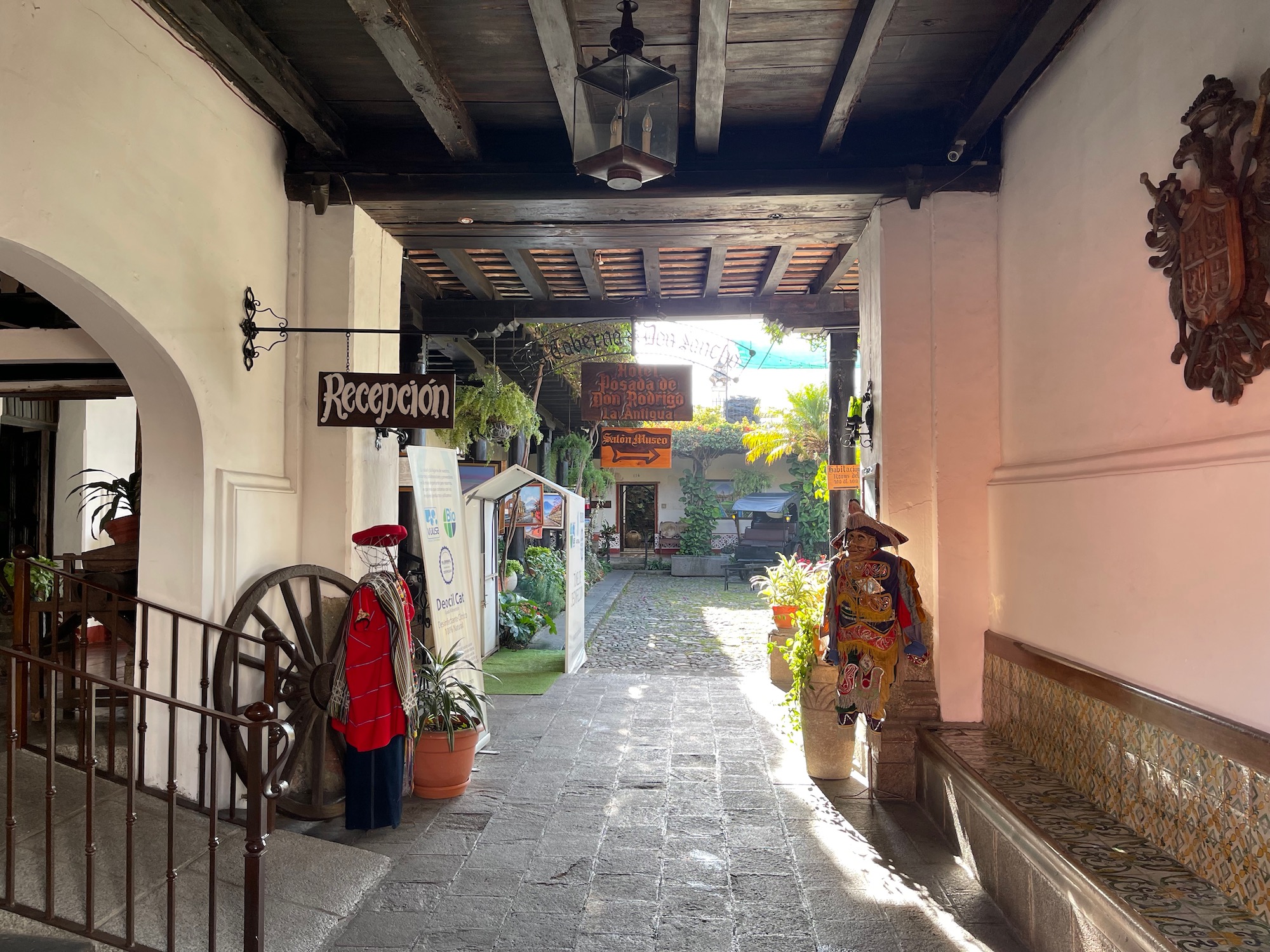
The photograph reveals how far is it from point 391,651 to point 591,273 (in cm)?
380

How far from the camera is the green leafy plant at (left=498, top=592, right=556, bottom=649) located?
9.96 metres

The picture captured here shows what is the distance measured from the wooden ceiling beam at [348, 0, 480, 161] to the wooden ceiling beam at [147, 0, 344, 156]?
54cm

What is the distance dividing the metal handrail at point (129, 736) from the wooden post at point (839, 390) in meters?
5.57

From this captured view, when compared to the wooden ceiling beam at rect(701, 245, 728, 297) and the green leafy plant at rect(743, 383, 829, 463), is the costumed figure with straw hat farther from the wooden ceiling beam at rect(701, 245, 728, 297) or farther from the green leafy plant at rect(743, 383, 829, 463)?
the green leafy plant at rect(743, 383, 829, 463)

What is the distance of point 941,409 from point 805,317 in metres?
2.92

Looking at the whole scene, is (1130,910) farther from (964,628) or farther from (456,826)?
(456,826)

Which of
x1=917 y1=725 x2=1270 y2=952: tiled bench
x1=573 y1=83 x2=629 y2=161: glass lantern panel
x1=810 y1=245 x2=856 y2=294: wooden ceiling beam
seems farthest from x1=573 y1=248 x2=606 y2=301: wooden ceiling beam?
x1=917 y1=725 x2=1270 y2=952: tiled bench

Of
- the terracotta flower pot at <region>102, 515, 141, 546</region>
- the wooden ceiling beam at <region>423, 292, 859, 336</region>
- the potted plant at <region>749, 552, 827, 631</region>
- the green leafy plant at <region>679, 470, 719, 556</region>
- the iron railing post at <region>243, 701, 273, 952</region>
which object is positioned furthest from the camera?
the green leafy plant at <region>679, 470, 719, 556</region>

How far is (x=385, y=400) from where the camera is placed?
4336 mm

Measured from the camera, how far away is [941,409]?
4.72 metres

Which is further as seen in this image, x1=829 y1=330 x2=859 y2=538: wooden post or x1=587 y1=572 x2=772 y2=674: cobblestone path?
x1=587 y1=572 x2=772 y2=674: cobblestone path

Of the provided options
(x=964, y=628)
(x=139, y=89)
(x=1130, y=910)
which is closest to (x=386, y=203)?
(x=139, y=89)

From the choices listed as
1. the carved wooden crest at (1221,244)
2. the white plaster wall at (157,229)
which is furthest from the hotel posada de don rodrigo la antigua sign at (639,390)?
the carved wooden crest at (1221,244)

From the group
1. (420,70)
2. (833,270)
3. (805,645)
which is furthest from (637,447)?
(420,70)
